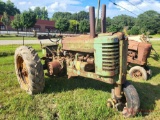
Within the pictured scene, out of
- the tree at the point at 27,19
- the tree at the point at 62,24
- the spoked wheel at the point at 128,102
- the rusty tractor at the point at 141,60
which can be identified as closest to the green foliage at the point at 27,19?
the tree at the point at 27,19

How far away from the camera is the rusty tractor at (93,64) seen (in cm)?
367

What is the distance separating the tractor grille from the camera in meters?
3.62

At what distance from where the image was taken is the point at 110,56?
3.63 m

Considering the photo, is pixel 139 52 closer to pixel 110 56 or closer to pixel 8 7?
pixel 110 56

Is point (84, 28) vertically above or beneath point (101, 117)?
above

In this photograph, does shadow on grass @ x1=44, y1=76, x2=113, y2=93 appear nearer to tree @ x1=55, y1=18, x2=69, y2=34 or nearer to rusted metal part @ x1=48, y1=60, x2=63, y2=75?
rusted metal part @ x1=48, y1=60, x2=63, y2=75

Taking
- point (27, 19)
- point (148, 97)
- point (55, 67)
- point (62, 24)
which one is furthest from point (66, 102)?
point (62, 24)

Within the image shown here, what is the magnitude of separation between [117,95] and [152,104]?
3.44ft

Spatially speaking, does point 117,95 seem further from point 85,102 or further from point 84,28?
point 84,28

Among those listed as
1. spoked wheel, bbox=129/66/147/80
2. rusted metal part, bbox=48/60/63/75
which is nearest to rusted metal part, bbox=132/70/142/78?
spoked wheel, bbox=129/66/147/80

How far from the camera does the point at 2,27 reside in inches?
2359

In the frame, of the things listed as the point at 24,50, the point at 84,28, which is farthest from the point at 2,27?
the point at 24,50

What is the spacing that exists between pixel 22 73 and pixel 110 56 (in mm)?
2608

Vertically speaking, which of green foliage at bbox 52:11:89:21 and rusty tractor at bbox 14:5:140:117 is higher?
green foliage at bbox 52:11:89:21
